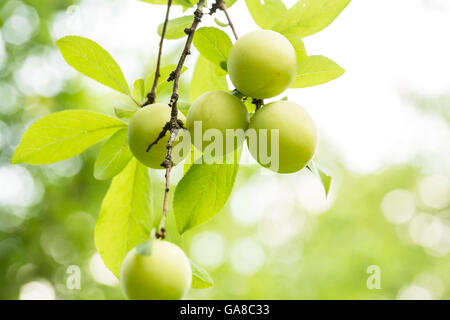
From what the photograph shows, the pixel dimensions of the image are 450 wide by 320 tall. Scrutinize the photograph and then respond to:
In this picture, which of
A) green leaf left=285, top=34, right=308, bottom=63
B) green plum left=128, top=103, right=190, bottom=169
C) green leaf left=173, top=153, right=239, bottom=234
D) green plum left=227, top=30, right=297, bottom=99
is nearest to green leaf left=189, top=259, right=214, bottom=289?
green leaf left=173, top=153, right=239, bottom=234

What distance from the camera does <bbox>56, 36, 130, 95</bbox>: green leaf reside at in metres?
0.82

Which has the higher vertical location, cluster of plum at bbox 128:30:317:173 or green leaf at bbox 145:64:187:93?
green leaf at bbox 145:64:187:93

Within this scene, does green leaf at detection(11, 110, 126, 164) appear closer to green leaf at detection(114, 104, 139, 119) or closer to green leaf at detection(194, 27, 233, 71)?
green leaf at detection(114, 104, 139, 119)

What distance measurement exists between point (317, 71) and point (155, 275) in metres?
0.48

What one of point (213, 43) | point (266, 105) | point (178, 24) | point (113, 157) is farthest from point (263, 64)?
point (113, 157)

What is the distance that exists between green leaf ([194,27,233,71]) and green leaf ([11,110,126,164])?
249 millimetres

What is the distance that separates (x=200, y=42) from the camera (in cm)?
78

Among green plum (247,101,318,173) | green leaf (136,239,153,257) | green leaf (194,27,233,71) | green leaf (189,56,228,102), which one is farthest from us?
green leaf (189,56,228,102)

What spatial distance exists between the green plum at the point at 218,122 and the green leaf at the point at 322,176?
13 centimetres

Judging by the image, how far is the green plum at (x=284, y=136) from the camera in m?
0.65

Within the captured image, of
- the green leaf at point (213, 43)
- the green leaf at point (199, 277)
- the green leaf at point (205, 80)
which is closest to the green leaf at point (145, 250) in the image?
the green leaf at point (199, 277)

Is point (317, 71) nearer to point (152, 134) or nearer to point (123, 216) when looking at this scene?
point (152, 134)

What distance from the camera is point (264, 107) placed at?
26.4 inches
